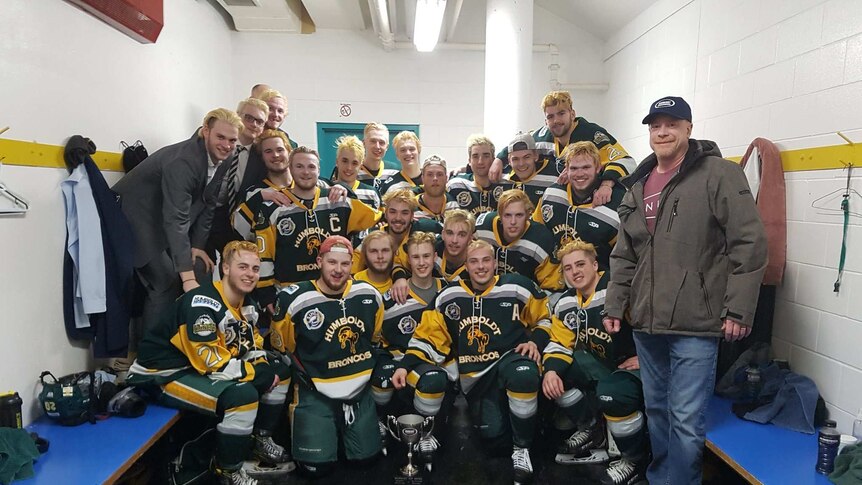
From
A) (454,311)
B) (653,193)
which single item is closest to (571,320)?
(454,311)

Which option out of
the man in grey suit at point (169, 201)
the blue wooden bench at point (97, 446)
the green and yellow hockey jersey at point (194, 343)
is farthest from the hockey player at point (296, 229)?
the blue wooden bench at point (97, 446)

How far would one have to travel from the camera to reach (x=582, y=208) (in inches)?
110

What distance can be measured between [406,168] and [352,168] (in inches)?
19.0

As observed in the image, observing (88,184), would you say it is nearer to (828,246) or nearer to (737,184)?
(737,184)

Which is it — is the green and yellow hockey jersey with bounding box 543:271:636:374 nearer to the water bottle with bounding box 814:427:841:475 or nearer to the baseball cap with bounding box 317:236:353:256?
the water bottle with bounding box 814:427:841:475

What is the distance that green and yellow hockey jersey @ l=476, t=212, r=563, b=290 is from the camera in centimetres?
283

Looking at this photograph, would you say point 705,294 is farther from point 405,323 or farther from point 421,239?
point 405,323

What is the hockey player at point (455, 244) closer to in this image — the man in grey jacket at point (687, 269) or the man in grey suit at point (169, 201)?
the man in grey jacket at point (687, 269)

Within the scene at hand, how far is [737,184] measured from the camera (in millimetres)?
1803

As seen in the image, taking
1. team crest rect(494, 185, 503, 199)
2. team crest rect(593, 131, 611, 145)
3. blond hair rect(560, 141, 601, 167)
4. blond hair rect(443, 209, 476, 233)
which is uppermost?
team crest rect(593, 131, 611, 145)

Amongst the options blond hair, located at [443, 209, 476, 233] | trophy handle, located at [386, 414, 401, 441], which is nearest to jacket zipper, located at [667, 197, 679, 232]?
blond hair, located at [443, 209, 476, 233]

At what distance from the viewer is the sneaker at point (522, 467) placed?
7.46 feet

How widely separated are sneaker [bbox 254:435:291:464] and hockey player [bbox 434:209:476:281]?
124 centimetres

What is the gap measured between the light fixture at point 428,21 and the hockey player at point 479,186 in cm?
130
